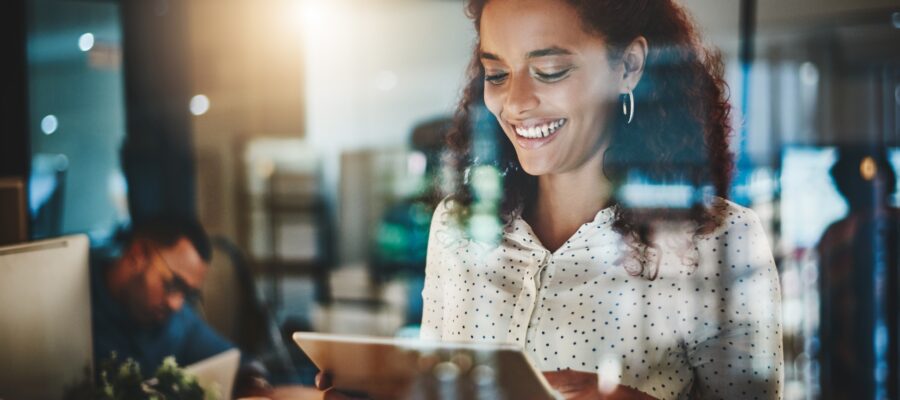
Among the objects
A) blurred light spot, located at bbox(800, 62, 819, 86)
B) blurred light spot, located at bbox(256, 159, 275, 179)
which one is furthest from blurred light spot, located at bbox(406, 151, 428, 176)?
blurred light spot, located at bbox(800, 62, 819, 86)

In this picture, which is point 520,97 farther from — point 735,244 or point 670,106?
point 735,244

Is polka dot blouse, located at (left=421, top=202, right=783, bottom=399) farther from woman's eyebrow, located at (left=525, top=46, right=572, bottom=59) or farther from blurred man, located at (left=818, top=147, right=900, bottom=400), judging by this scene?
woman's eyebrow, located at (left=525, top=46, right=572, bottom=59)

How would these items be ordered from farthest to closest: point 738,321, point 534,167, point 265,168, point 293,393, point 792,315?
point 265,168
point 293,393
point 534,167
point 792,315
point 738,321

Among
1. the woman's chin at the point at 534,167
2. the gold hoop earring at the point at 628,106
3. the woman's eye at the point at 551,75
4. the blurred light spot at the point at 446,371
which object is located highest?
the woman's eye at the point at 551,75

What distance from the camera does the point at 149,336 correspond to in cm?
291

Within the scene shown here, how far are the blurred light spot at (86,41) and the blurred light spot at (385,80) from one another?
1448mm

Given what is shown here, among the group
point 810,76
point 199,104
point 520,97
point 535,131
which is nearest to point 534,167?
point 535,131

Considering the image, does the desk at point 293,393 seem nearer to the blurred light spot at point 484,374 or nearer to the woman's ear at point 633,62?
the blurred light spot at point 484,374

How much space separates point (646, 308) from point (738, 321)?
0.24m

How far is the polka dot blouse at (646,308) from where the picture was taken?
196 cm

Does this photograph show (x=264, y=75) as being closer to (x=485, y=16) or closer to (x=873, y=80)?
(x=485, y=16)

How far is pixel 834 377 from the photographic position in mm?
2135

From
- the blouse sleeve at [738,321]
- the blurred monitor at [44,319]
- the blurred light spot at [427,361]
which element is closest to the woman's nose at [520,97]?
the blouse sleeve at [738,321]

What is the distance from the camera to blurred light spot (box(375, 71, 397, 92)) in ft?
8.17
